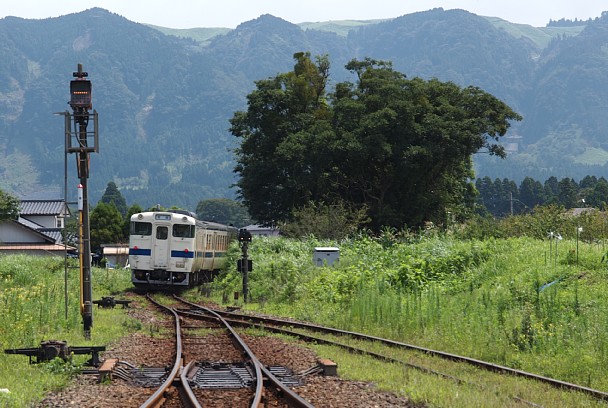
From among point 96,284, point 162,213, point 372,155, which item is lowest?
point 96,284

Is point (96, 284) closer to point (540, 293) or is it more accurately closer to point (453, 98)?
point (540, 293)

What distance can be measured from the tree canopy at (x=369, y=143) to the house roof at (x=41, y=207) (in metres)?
47.4

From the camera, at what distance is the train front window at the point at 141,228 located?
106ft

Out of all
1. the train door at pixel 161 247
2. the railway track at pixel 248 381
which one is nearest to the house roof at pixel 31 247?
the train door at pixel 161 247

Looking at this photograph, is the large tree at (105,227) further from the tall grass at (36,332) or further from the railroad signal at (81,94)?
the railroad signal at (81,94)

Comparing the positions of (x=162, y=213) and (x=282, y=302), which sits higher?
(x=162, y=213)

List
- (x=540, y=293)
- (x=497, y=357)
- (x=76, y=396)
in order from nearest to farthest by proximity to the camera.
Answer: (x=76, y=396), (x=497, y=357), (x=540, y=293)

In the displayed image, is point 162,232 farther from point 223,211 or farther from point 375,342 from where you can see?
point 223,211

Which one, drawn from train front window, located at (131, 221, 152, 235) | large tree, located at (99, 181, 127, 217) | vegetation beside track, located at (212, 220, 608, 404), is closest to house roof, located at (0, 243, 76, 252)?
train front window, located at (131, 221, 152, 235)

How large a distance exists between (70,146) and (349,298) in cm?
829

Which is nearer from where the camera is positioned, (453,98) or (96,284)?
(96,284)

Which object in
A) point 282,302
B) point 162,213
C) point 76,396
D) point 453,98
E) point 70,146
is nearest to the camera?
point 76,396

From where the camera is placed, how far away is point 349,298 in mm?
20750

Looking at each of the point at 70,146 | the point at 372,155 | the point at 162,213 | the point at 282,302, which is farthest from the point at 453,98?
the point at 70,146
